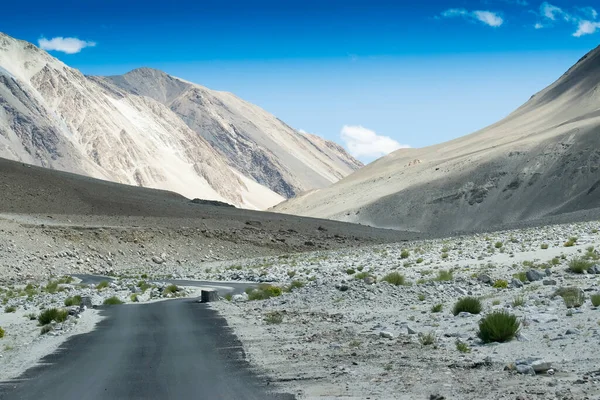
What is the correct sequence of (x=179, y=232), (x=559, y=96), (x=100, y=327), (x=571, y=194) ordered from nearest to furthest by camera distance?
1. (x=100, y=327)
2. (x=179, y=232)
3. (x=571, y=194)
4. (x=559, y=96)

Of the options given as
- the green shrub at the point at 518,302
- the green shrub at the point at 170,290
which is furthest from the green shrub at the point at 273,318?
the green shrub at the point at 170,290

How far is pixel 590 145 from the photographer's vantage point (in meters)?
107

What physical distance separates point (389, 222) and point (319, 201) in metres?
38.0

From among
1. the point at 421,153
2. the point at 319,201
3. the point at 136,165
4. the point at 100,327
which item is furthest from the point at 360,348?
the point at 136,165

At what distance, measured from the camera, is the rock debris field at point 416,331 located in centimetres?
1040

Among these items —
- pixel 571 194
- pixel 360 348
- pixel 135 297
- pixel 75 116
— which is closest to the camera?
pixel 360 348

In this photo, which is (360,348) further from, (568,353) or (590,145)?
(590,145)

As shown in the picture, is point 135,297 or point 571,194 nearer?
point 135,297

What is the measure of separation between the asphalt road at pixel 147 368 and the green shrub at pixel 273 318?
118 centimetres

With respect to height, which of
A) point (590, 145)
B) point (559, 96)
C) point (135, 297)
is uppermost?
point (559, 96)

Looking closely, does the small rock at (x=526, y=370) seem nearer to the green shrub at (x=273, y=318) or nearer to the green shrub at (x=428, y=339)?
the green shrub at (x=428, y=339)

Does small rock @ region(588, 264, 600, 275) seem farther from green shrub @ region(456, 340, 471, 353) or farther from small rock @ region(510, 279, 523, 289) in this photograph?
green shrub @ region(456, 340, 471, 353)

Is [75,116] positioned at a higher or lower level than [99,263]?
higher

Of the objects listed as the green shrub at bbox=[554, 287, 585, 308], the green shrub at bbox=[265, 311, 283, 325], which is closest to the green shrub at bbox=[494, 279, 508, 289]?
the green shrub at bbox=[554, 287, 585, 308]
